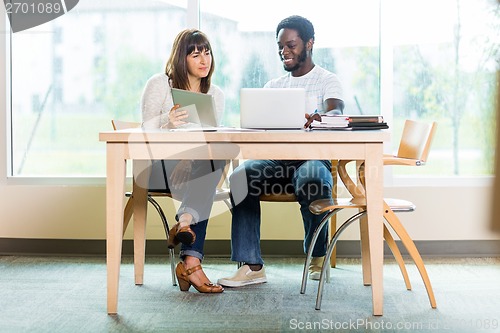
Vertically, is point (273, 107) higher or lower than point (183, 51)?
lower

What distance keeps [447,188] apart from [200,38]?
163 cm

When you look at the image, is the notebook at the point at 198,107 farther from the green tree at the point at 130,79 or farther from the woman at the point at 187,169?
the green tree at the point at 130,79

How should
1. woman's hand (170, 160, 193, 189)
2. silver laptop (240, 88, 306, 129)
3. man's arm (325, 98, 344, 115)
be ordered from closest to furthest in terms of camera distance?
silver laptop (240, 88, 306, 129), woman's hand (170, 160, 193, 189), man's arm (325, 98, 344, 115)

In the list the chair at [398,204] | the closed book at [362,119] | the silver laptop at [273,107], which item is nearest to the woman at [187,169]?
the silver laptop at [273,107]

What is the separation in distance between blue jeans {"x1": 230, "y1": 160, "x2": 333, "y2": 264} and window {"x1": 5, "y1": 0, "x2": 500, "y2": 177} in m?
0.99

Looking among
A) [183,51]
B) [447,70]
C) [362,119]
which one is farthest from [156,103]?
[447,70]

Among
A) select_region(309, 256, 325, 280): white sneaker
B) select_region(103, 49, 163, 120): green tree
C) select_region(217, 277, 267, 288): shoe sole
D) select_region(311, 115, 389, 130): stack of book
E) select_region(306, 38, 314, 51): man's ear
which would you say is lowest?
select_region(217, 277, 267, 288): shoe sole

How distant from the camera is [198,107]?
2.90 metres

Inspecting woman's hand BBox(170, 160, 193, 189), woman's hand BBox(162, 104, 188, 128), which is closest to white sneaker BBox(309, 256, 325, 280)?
woman's hand BBox(170, 160, 193, 189)

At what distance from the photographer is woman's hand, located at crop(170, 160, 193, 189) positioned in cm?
314

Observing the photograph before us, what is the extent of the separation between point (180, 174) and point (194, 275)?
432 millimetres

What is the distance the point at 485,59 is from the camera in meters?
4.13

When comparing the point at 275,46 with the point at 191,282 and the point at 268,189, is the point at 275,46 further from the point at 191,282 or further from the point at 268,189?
the point at 191,282

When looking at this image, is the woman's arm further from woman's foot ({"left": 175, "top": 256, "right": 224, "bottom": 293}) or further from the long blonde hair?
woman's foot ({"left": 175, "top": 256, "right": 224, "bottom": 293})
